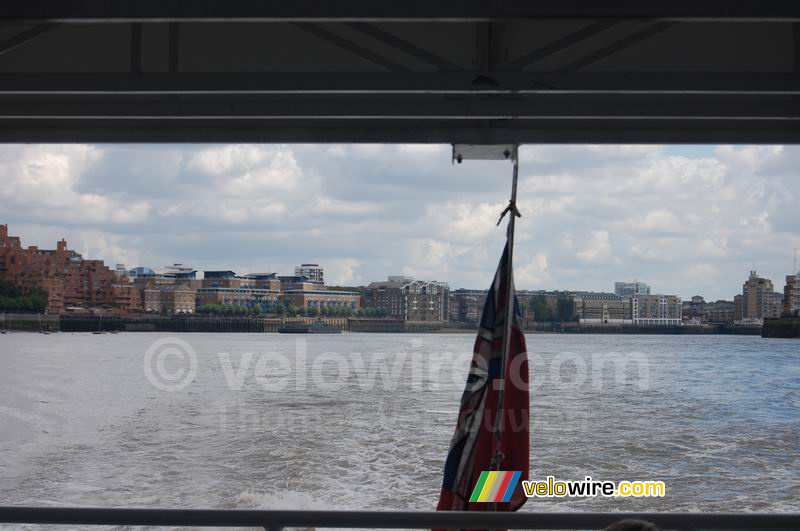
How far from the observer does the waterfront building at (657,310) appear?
7038 cm

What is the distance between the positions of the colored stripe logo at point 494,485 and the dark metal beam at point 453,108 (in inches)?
55.0

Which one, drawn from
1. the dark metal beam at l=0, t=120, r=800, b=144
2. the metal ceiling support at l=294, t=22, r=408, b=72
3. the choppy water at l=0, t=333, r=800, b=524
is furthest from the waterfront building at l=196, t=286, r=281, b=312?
the metal ceiling support at l=294, t=22, r=408, b=72

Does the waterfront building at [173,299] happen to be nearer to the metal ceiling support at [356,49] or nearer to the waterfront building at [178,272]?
the waterfront building at [178,272]

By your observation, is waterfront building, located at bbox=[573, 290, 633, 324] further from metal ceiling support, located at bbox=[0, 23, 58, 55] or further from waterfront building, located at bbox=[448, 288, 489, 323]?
metal ceiling support, located at bbox=[0, 23, 58, 55]

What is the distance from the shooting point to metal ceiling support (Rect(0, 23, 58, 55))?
3.25 metres

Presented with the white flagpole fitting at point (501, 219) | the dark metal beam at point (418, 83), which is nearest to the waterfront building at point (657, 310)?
the white flagpole fitting at point (501, 219)

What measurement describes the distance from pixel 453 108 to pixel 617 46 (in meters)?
0.68

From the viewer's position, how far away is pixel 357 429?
30.5m

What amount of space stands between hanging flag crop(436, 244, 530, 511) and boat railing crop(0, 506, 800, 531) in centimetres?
113

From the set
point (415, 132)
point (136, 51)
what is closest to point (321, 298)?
point (415, 132)

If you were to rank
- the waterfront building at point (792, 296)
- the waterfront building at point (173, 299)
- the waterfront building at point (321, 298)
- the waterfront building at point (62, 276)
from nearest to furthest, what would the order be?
the waterfront building at point (792, 296), the waterfront building at point (62, 276), the waterfront building at point (173, 299), the waterfront building at point (321, 298)

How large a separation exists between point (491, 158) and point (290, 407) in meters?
33.5

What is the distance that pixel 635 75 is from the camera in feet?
10.7

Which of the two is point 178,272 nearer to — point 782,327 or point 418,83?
point 782,327
